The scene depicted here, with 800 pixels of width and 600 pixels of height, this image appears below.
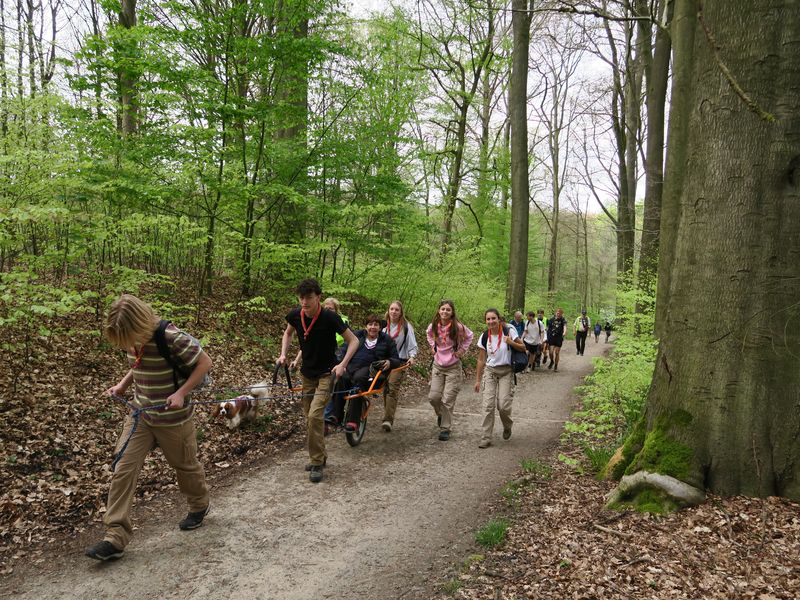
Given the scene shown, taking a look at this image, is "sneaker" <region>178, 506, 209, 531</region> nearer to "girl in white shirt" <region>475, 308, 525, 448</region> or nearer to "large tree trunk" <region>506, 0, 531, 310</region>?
"girl in white shirt" <region>475, 308, 525, 448</region>

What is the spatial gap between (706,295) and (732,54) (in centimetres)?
188

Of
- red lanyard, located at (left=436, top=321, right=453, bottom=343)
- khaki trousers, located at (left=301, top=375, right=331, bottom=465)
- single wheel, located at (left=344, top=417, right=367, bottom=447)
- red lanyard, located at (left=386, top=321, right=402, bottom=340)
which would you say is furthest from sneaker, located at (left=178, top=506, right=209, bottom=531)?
red lanyard, located at (left=436, top=321, right=453, bottom=343)

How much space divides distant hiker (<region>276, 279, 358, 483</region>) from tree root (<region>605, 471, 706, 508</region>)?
9.40 feet

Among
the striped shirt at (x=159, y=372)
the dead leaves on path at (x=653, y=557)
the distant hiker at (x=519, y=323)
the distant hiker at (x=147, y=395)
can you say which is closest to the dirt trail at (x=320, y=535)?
the distant hiker at (x=147, y=395)

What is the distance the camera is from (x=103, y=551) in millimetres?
3740

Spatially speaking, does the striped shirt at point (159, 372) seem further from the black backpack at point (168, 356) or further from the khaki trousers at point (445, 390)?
the khaki trousers at point (445, 390)

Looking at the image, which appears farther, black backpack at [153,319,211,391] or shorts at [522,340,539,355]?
shorts at [522,340,539,355]

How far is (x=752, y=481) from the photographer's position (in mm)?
3785

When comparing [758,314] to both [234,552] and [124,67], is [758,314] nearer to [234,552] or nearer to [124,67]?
[234,552]

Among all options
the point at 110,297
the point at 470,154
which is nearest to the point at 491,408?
the point at 110,297

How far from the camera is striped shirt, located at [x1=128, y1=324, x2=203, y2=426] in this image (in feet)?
12.8

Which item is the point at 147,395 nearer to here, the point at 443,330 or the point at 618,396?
the point at 443,330

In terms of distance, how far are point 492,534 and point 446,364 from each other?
137 inches

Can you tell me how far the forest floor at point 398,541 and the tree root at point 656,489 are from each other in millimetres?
109
